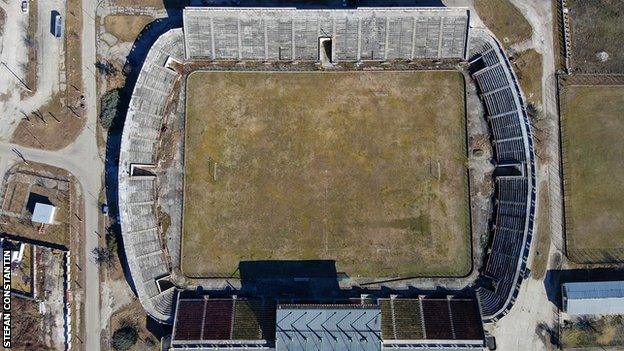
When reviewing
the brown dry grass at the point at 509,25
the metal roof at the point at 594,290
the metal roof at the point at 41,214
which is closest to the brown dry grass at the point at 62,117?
the metal roof at the point at 41,214

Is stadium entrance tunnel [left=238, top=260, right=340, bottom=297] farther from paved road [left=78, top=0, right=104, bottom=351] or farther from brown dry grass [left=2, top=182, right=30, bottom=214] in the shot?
brown dry grass [left=2, top=182, right=30, bottom=214]

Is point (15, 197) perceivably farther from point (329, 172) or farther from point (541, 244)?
point (541, 244)

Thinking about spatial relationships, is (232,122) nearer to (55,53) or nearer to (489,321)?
→ (55,53)

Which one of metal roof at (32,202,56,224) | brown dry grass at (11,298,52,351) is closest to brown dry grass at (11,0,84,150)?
metal roof at (32,202,56,224)

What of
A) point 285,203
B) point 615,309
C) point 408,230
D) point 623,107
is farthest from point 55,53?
point 615,309

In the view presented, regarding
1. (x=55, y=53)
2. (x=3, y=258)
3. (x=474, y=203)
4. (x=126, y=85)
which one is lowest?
(x=3, y=258)
